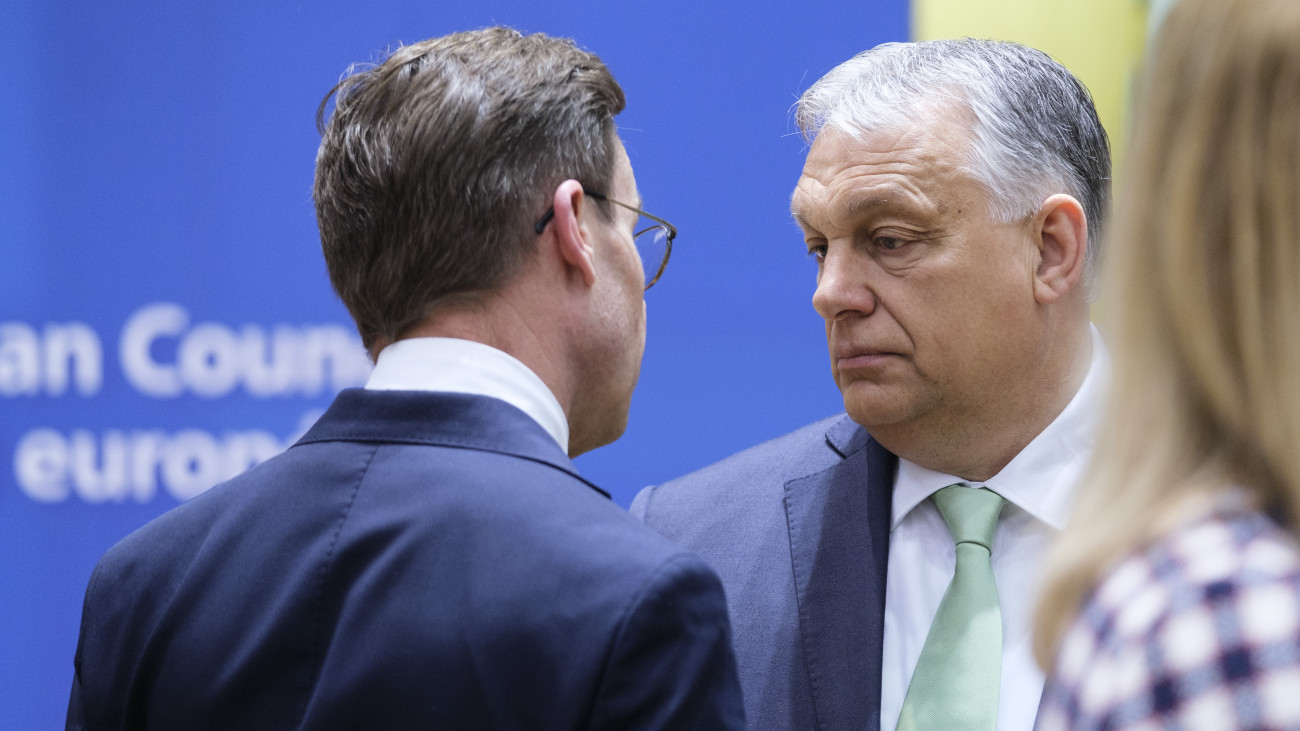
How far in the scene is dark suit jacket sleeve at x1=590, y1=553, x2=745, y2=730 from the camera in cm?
105

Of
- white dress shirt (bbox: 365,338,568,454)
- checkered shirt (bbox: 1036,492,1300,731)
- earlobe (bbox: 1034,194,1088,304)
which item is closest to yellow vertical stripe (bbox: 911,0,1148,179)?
earlobe (bbox: 1034,194,1088,304)

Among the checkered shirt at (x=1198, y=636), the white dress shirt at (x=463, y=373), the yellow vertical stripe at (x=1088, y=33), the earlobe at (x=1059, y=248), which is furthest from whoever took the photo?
the yellow vertical stripe at (x=1088, y=33)

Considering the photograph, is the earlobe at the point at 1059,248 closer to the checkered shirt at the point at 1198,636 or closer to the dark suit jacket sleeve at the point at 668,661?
the dark suit jacket sleeve at the point at 668,661

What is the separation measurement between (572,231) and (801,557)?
76 cm

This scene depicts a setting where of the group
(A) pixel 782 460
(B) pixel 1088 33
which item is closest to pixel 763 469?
(A) pixel 782 460

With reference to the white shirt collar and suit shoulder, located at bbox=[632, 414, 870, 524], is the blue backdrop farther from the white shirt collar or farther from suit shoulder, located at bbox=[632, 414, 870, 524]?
the white shirt collar

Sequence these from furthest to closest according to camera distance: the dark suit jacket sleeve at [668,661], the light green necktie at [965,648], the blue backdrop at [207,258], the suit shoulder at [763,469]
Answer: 1. the blue backdrop at [207,258]
2. the suit shoulder at [763,469]
3. the light green necktie at [965,648]
4. the dark suit jacket sleeve at [668,661]

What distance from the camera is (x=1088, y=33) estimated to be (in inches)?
110

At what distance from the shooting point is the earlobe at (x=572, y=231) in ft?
4.35

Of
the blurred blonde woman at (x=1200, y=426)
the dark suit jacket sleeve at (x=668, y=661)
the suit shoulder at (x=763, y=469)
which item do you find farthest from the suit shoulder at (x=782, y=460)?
the blurred blonde woman at (x=1200, y=426)

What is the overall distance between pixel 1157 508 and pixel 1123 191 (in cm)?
23

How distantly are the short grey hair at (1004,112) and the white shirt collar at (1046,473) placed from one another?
8.6 inches

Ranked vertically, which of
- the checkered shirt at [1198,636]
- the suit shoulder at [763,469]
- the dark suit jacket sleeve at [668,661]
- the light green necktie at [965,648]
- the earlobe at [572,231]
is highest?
the earlobe at [572,231]

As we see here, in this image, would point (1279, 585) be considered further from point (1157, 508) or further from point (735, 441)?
point (735, 441)
